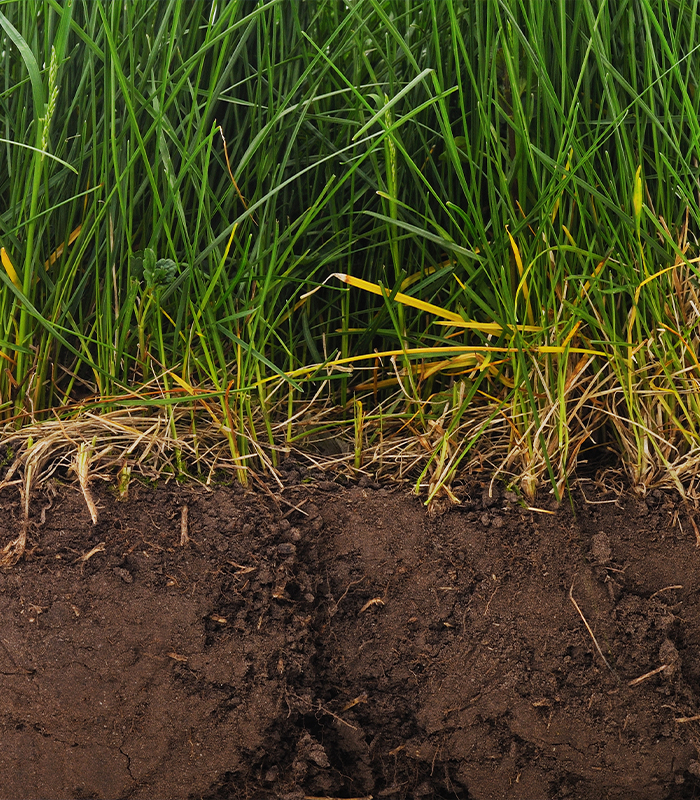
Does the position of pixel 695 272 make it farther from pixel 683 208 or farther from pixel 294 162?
pixel 294 162

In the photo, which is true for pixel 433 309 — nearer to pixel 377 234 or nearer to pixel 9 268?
pixel 377 234

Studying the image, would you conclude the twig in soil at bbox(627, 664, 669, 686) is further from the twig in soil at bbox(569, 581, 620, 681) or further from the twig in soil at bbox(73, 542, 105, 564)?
the twig in soil at bbox(73, 542, 105, 564)

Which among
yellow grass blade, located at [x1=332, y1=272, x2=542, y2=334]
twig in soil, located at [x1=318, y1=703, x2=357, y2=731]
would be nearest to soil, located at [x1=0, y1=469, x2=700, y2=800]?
twig in soil, located at [x1=318, y1=703, x2=357, y2=731]

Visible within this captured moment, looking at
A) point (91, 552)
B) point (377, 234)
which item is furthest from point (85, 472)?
point (377, 234)

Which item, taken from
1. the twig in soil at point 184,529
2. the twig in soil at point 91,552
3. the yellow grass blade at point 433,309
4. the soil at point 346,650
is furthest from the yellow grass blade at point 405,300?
the twig in soil at point 91,552

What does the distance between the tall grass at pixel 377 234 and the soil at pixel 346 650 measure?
0.10 metres

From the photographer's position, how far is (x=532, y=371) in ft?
3.03

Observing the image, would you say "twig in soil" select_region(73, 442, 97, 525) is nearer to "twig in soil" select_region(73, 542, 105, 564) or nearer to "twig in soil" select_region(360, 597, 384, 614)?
"twig in soil" select_region(73, 542, 105, 564)

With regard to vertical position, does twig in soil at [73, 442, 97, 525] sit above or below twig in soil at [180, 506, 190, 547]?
above

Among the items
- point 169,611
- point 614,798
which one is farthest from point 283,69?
point 614,798

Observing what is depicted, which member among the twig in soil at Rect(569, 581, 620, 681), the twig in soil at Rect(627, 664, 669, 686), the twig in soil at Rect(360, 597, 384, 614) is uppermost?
the twig in soil at Rect(360, 597, 384, 614)

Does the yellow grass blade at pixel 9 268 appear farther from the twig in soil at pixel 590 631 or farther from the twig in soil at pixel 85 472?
the twig in soil at pixel 590 631

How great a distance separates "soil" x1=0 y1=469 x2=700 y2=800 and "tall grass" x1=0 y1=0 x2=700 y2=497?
96 mm

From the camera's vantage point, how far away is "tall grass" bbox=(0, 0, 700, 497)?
34.0 inches
